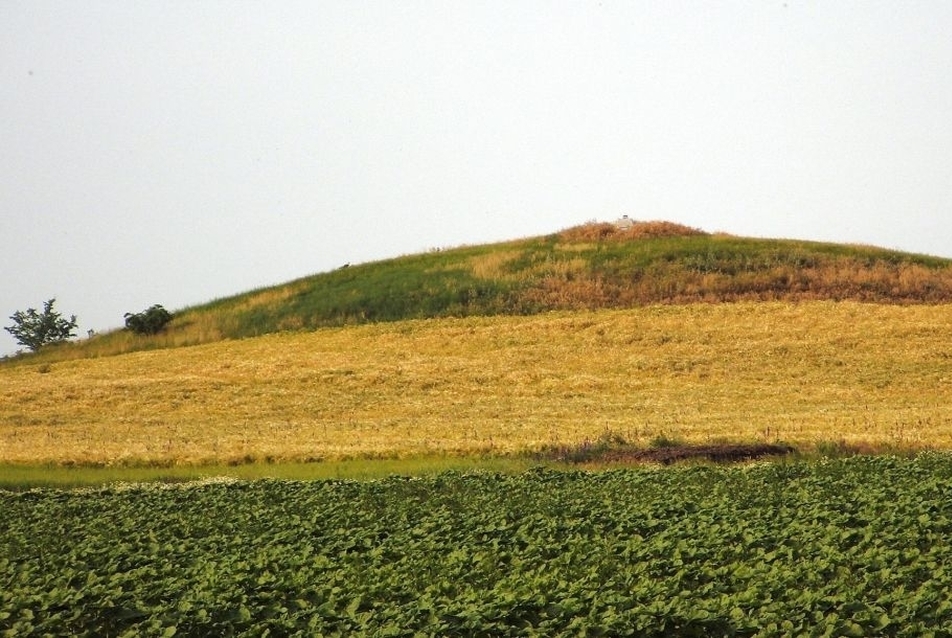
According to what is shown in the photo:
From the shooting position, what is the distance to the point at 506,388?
47562 mm

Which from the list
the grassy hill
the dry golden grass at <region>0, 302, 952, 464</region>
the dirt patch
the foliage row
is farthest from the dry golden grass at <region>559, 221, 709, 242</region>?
the foliage row

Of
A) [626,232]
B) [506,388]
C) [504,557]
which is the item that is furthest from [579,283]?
[504,557]

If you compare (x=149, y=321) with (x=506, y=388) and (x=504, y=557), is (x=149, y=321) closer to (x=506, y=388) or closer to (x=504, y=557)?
(x=506, y=388)

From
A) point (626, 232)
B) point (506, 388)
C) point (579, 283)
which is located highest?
point (626, 232)

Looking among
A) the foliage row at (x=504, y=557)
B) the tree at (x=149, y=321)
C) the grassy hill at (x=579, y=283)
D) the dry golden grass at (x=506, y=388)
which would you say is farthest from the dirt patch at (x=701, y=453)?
the tree at (x=149, y=321)

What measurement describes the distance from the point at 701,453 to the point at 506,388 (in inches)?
729

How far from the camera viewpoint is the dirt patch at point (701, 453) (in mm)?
29281

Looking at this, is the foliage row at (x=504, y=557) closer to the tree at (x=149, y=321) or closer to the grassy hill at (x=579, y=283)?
the grassy hill at (x=579, y=283)

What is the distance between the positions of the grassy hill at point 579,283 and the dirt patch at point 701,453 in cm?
3748

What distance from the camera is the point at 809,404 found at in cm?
4134

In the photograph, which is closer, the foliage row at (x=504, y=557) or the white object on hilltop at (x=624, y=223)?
the foliage row at (x=504, y=557)

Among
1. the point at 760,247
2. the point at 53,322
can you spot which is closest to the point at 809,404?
the point at 760,247

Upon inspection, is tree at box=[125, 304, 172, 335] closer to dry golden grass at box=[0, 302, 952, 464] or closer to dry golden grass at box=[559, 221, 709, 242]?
dry golden grass at box=[0, 302, 952, 464]

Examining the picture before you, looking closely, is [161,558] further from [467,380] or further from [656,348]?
[656,348]
